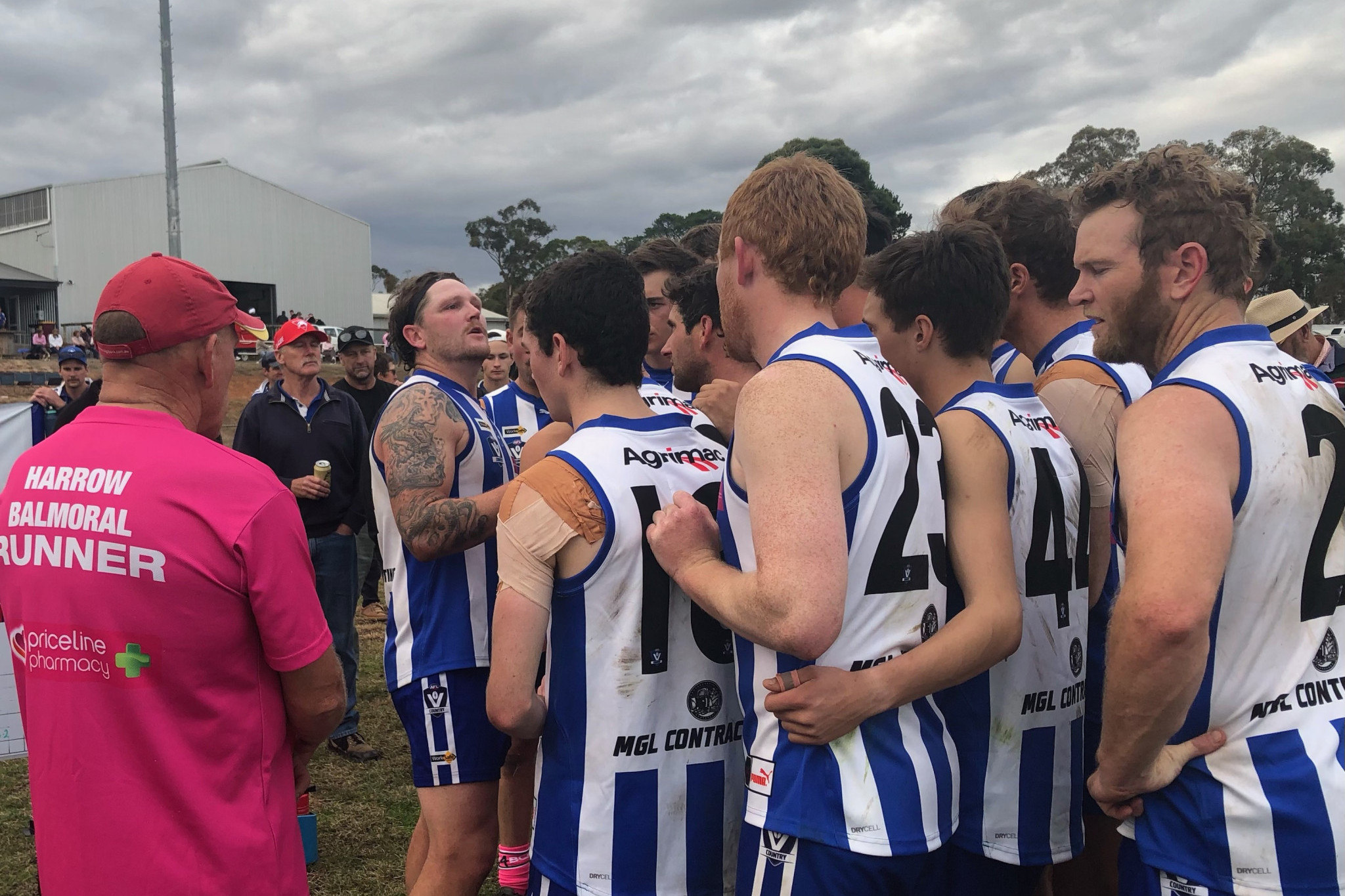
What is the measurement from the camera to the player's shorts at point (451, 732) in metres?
3.22

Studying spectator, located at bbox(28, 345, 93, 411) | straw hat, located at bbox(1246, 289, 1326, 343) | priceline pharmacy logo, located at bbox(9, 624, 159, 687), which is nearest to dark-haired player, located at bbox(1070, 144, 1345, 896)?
priceline pharmacy logo, located at bbox(9, 624, 159, 687)

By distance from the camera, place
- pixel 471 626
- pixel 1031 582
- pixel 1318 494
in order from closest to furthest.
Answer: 1. pixel 1318 494
2. pixel 1031 582
3. pixel 471 626

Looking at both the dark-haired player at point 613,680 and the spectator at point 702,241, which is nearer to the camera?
the dark-haired player at point 613,680

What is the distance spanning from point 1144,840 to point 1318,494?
33.6 inches

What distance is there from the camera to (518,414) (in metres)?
5.40

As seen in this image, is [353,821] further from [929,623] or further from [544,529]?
[929,623]

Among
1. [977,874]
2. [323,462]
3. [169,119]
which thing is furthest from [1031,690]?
[169,119]

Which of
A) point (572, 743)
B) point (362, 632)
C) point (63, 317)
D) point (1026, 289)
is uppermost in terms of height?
point (63, 317)

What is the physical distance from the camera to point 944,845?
7.22 ft

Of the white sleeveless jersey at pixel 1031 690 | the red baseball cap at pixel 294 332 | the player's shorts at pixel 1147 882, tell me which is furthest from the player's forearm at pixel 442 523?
the red baseball cap at pixel 294 332

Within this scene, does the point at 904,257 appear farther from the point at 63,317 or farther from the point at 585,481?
the point at 63,317

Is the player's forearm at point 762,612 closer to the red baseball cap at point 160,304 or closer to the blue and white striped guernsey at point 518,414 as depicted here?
the red baseball cap at point 160,304

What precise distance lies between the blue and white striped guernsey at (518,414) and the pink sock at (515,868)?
91.2 inches

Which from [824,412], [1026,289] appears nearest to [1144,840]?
[824,412]
